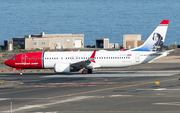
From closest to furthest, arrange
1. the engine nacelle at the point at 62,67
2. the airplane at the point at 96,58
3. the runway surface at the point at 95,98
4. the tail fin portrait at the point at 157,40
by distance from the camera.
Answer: the runway surface at the point at 95,98 → the engine nacelle at the point at 62,67 → the airplane at the point at 96,58 → the tail fin portrait at the point at 157,40

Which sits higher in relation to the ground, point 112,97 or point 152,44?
point 152,44

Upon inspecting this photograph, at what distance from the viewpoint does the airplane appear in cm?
5359

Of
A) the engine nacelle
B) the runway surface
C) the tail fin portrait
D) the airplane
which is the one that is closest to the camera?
the runway surface

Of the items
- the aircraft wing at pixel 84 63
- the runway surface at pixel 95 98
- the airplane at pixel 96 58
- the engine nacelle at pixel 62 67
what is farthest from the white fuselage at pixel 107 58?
the runway surface at pixel 95 98

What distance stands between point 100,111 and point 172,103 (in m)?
6.27

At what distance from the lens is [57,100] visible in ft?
96.7

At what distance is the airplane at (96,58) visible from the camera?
176ft

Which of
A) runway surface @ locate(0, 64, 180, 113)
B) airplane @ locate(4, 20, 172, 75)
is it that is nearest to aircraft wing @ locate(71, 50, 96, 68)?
airplane @ locate(4, 20, 172, 75)

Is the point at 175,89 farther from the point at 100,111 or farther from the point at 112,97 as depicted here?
the point at 100,111

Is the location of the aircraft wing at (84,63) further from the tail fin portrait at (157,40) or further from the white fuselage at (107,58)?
the tail fin portrait at (157,40)

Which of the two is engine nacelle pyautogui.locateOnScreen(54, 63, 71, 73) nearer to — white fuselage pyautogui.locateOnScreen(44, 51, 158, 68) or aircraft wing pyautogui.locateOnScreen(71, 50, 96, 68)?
aircraft wing pyautogui.locateOnScreen(71, 50, 96, 68)

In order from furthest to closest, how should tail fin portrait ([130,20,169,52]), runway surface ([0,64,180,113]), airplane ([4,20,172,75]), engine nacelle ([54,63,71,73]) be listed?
tail fin portrait ([130,20,169,52])
airplane ([4,20,172,75])
engine nacelle ([54,63,71,73])
runway surface ([0,64,180,113])

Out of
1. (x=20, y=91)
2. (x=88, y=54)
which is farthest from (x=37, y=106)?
(x=88, y=54)

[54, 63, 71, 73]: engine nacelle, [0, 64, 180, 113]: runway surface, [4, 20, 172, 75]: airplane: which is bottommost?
[0, 64, 180, 113]: runway surface
